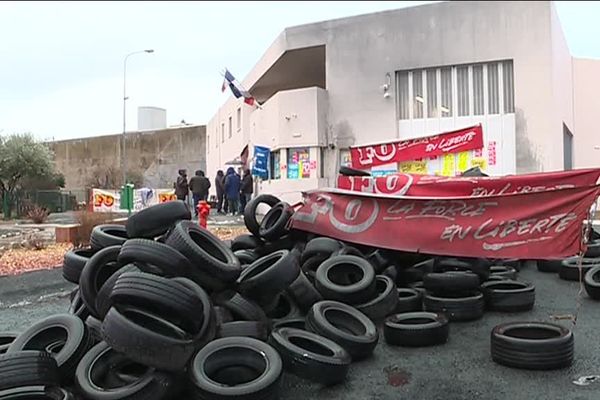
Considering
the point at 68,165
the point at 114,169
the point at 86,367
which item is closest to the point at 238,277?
Result: the point at 86,367

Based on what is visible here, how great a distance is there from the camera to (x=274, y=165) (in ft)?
79.0

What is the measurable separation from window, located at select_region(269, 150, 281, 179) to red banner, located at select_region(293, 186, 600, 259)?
16057mm

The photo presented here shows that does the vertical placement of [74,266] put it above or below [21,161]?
below

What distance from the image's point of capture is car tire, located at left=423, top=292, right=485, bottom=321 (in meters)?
6.06

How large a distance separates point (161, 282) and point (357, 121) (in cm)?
1846

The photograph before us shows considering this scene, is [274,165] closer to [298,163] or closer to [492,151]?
[298,163]

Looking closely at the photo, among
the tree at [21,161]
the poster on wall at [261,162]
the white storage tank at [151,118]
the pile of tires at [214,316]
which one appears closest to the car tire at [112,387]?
the pile of tires at [214,316]

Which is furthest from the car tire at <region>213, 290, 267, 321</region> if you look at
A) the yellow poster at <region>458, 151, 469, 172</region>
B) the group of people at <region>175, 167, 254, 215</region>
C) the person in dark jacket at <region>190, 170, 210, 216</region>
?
the person in dark jacket at <region>190, 170, 210, 216</region>

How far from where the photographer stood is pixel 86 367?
417 cm

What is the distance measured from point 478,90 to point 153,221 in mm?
16747

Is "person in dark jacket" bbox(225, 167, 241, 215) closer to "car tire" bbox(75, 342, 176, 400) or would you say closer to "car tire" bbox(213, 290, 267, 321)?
"car tire" bbox(213, 290, 267, 321)

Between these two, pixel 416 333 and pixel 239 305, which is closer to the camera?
pixel 239 305

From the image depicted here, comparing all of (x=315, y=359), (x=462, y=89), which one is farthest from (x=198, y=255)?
(x=462, y=89)

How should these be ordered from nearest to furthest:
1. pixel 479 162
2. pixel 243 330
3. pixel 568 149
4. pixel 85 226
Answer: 1. pixel 243 330
2. pixel 85 226
3. pixel 479 162
4. pixel 568 149
